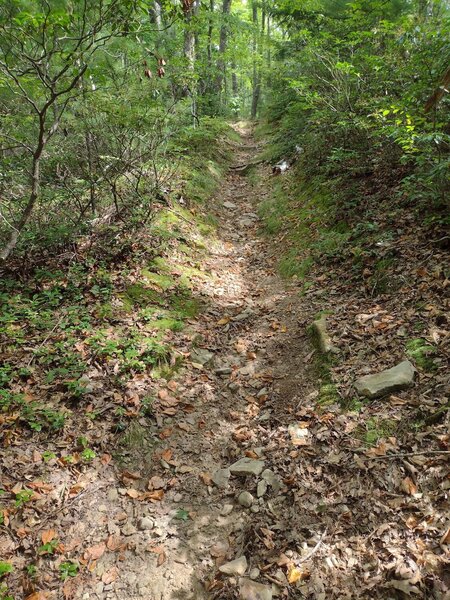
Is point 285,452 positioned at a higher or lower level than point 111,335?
lower

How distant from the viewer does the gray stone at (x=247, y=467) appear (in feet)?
11.8

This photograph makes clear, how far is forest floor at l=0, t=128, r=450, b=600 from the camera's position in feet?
8.71

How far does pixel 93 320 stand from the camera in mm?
5043

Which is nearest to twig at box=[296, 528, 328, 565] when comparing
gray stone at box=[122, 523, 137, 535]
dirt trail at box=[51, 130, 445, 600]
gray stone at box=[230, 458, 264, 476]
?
dirt trail at box=[51, 130, 445, 600]

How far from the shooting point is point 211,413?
14.5ft

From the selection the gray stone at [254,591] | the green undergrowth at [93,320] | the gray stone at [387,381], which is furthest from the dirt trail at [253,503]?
the green undergrowth at [93,320]

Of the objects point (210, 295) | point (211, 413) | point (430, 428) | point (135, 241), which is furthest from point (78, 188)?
point (430, 428)

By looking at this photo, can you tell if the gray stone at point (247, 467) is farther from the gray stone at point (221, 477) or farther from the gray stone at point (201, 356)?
the gray stone at point (201, 356)

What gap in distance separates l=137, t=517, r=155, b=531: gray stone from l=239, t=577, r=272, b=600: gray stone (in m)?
0.97

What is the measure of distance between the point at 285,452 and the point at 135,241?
176 inches

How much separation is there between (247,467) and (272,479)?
29 cm

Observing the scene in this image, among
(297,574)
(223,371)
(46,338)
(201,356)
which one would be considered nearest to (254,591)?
(297,574)

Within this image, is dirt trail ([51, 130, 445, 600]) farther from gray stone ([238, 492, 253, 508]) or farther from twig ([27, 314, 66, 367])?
twig ([27, 314, 66, 367])

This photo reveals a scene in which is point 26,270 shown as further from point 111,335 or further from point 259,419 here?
point 259,419
